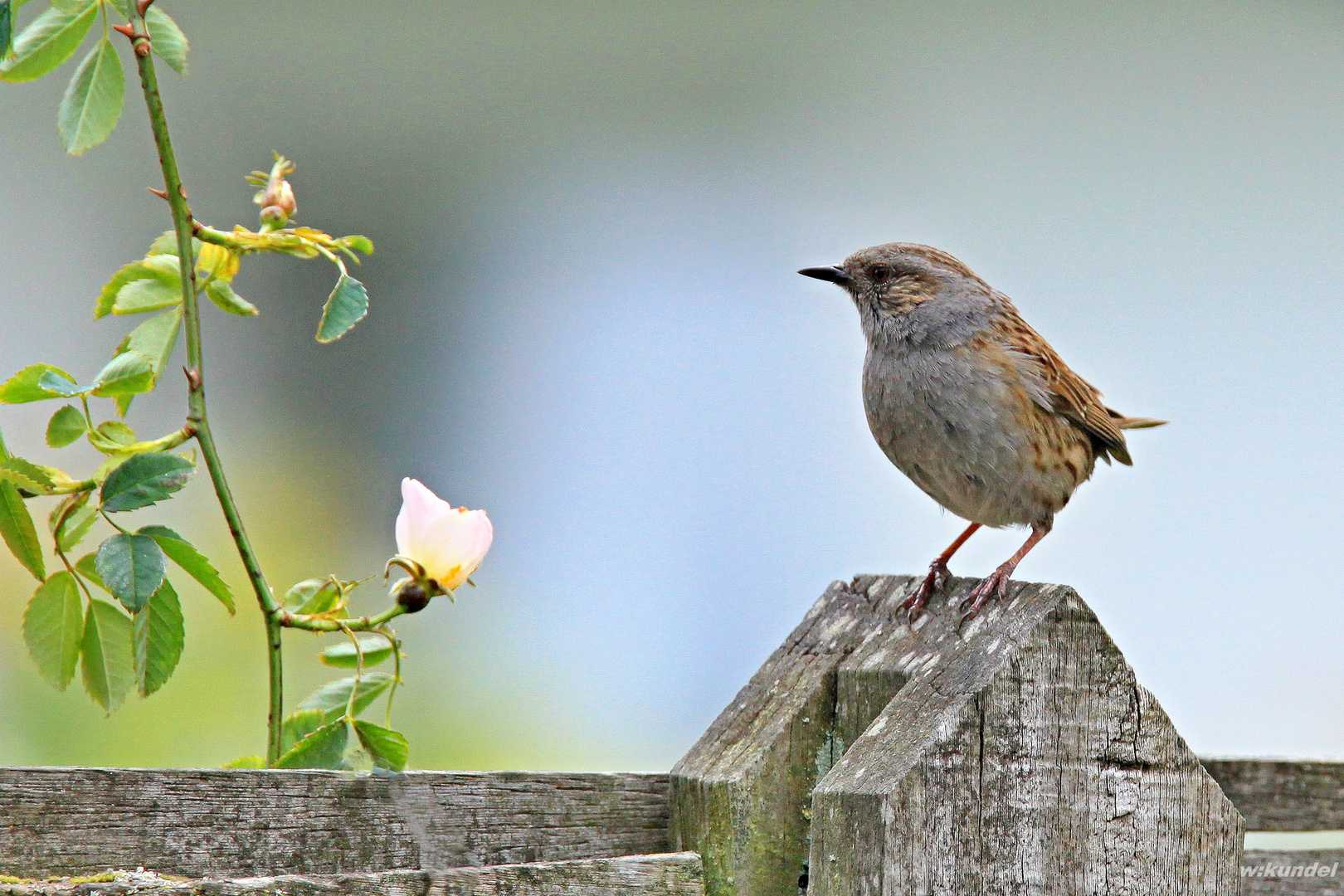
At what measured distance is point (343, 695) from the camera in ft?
4.86

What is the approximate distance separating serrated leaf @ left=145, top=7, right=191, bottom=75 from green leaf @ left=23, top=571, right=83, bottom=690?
0.56 metres

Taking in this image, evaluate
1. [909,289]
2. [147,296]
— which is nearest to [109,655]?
[147,296]

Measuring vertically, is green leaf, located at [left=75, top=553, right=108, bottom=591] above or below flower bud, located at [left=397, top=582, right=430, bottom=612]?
above

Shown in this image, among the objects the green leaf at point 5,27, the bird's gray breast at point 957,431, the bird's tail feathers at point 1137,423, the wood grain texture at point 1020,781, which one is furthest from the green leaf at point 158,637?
the bird's tail feathers at point 1137,423

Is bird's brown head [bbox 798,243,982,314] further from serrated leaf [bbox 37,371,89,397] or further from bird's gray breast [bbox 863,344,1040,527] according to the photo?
serrated leaf [bbox 37,371,89,397]

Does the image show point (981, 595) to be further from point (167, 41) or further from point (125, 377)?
point (167, 41)

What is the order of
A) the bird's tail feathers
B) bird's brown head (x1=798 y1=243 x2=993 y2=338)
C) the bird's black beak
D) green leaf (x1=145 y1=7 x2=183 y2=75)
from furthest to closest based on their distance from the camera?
the bird's tail feathers
the bird's black beak
bird's brown head (x1=798 y1=243 x2=993 y2=338)
green leaf (x1=145 y1=7 x2=183 y2=75)

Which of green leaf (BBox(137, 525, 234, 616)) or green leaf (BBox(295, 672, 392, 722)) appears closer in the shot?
green leaf (BBox(137, 525, 234, 616))

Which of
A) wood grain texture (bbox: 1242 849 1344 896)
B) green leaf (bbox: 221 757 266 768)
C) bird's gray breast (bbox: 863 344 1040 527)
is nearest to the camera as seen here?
green leaf (bbox: 221 757 266 768)

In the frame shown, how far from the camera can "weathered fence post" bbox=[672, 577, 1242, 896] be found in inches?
50.8

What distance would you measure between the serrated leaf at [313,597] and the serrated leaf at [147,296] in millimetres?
348

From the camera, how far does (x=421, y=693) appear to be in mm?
4543

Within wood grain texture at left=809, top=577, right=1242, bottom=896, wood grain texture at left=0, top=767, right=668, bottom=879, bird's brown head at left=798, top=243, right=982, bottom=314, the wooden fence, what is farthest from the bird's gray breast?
wood grain texture at left=0, top=767, right=668, bottom=879

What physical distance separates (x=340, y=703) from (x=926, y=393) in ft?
5.05
